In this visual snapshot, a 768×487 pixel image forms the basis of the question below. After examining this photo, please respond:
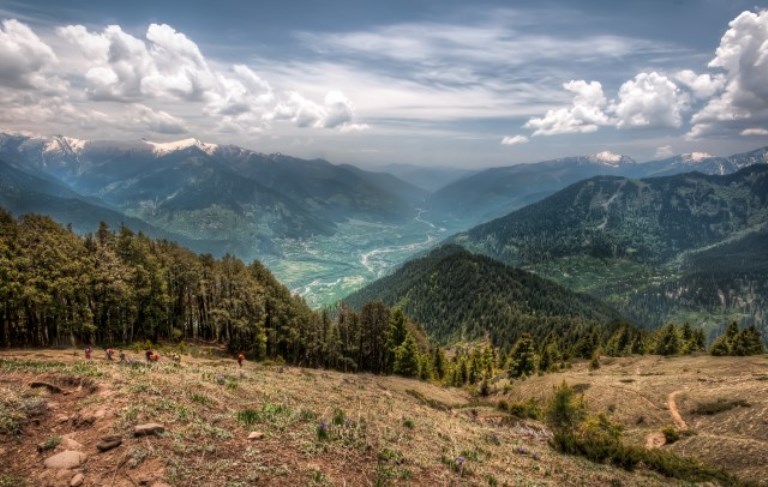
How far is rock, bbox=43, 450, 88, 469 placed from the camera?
51.8 feet

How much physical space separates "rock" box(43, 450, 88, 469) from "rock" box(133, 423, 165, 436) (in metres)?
1.88

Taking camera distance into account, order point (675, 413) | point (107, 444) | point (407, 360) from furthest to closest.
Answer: point (407, 360) → point (675, 413) → point (107, 444)

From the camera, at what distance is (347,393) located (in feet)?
140

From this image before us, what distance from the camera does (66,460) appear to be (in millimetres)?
15953

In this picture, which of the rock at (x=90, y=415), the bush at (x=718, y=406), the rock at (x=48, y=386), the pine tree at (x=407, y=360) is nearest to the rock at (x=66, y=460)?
the rock at (x=90, y=415)

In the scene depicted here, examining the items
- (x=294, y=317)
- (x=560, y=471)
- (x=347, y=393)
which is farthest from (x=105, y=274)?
(x=560, y=471)

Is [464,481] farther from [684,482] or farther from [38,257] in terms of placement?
[38,257]

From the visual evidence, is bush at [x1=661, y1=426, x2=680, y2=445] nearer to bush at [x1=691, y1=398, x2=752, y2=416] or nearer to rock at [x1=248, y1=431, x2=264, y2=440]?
bush at [x1=691, y1=398, x2=752, y2=416]

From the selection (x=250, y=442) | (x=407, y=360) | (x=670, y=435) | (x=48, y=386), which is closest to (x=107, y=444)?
(x=250, y=442)

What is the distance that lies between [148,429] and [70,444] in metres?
2.98

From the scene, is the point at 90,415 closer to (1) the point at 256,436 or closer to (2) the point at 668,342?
(1) the point at 256,436

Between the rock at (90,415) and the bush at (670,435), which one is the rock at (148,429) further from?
the bush at (670,435)

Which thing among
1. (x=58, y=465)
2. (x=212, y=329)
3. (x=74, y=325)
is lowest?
(x=212, y=329)

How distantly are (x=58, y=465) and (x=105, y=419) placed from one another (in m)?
3.12
